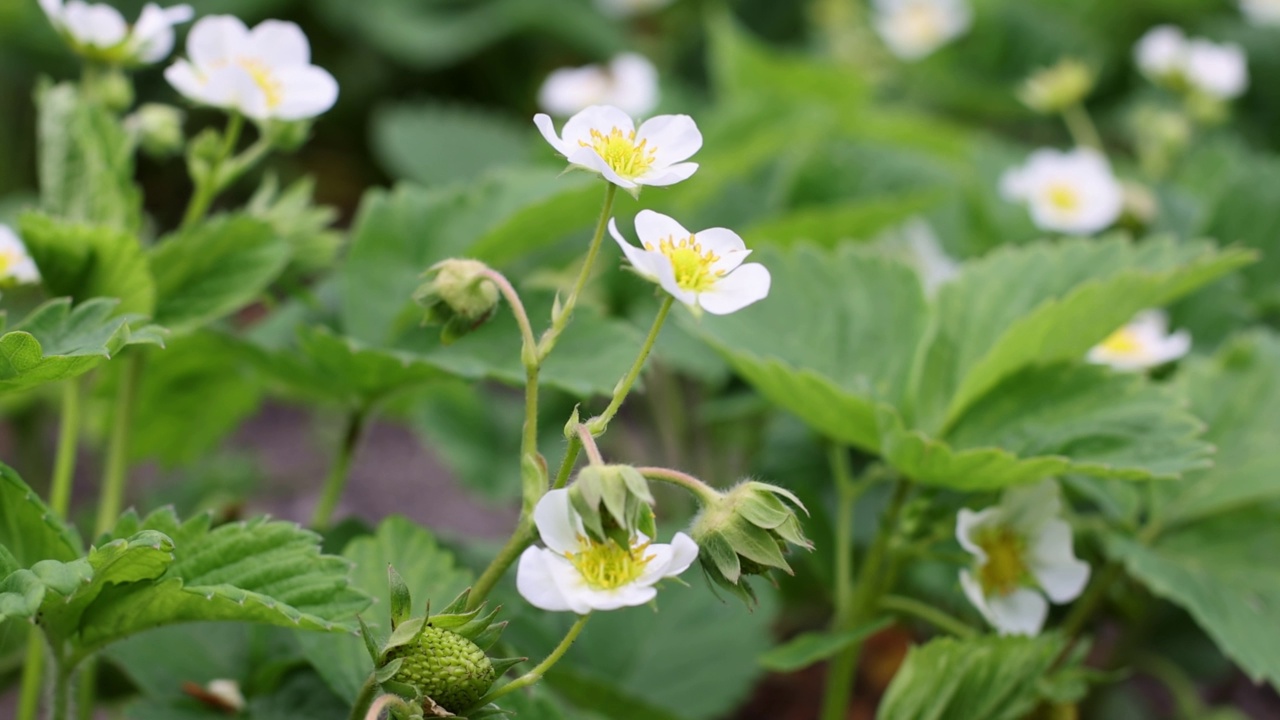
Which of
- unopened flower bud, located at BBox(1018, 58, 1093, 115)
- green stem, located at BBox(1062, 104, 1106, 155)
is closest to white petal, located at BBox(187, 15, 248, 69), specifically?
unopened flower bud, located at BBox(1018, 58, 1093, 115)

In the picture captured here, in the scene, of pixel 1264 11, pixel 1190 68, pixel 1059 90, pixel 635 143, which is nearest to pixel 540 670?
pixel 635 143

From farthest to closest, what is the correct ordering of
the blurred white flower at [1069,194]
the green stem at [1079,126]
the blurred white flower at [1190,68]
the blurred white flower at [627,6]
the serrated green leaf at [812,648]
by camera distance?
the blurred white flower at [627,6] < the green stem at [1079,126] < the blurred white flower at [1190,68] < the blurred white flower at [1069,194] < the serrated green leaf at [812,648]

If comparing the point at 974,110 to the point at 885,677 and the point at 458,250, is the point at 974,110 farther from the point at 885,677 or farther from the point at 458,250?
the point at 458,250

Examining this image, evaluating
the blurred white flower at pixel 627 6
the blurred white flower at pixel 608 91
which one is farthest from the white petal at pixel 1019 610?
the blurred white flower at pixel 627 6

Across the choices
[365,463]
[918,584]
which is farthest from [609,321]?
[365,463]

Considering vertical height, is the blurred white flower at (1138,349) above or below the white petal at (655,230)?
below

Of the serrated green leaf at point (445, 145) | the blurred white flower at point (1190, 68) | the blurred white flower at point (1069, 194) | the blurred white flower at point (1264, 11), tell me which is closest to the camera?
the blurred white flower at point (1069, 194)

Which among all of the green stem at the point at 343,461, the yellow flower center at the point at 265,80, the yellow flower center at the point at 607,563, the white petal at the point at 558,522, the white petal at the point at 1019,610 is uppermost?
the yellow flower center at the point at 265,80

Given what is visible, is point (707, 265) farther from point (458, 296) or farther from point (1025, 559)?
point (1025, 559)

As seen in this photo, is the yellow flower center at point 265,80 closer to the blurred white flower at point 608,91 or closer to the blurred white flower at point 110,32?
the blurred white flower at point 110,32
